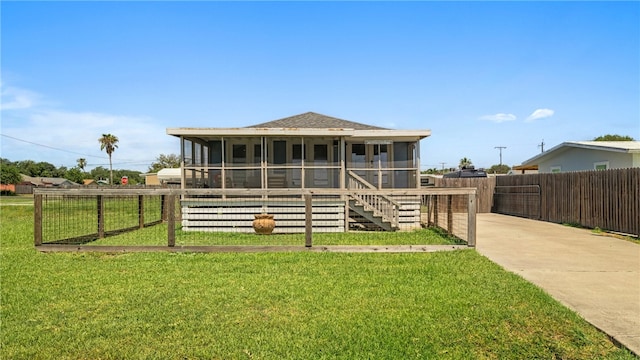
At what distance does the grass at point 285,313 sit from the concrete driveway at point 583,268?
12.7 inches

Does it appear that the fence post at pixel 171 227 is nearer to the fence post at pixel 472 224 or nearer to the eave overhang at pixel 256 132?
the eave overhang at pixel 256 132

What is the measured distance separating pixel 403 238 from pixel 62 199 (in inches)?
337

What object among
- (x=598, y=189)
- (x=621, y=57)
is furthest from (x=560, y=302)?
(x=621, y=57)

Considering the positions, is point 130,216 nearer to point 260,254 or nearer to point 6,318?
point 260,254

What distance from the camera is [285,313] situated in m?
3.88

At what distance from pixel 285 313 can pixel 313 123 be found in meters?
10.5

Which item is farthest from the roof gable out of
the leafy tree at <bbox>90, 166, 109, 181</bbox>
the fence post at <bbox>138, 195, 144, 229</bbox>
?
the leafy tree at <bbox>90, 166, 109, 181</bbox>

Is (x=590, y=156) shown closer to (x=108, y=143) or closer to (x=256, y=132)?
(x=256, y=132)

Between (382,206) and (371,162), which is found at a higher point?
(371,162)

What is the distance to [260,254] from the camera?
23.6 ft

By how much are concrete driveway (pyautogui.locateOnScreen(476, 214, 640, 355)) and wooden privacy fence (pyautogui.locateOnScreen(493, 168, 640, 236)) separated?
0.74 m

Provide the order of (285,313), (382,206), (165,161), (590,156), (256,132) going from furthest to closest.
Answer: (165,161) < (590,156) < (382,206) < (256,132) < (285,313)

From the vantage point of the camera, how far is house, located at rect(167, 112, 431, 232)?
1131cm

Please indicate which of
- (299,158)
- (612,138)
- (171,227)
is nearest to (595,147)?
(299,158)
